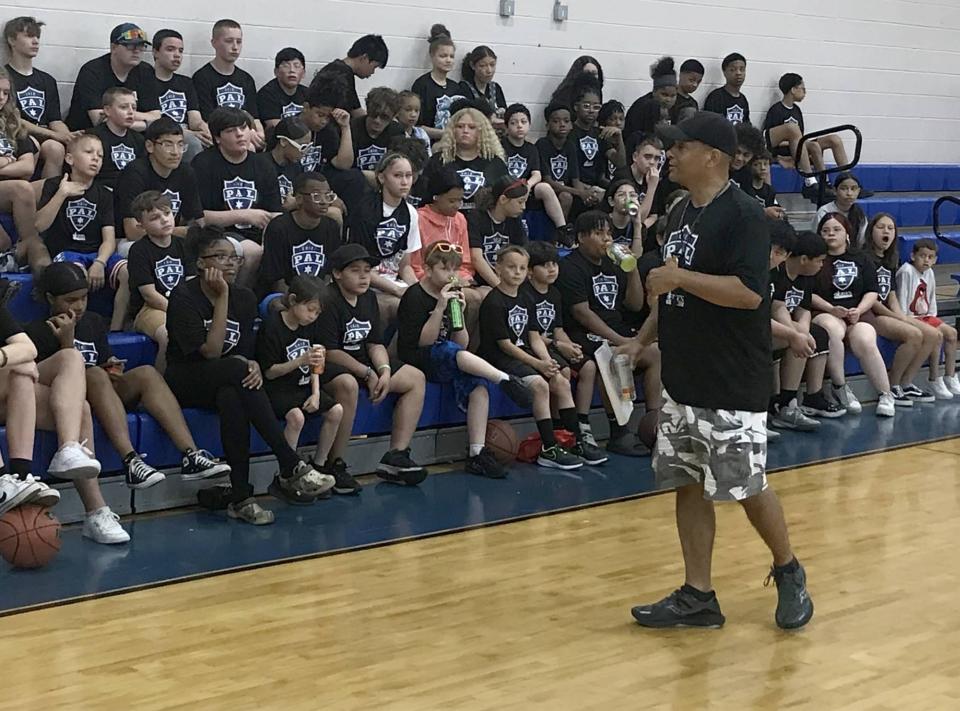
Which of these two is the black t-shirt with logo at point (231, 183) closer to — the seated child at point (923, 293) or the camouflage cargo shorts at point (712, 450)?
the camouflage cargo shorts at point (712, 450)

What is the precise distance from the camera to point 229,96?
8.62 m

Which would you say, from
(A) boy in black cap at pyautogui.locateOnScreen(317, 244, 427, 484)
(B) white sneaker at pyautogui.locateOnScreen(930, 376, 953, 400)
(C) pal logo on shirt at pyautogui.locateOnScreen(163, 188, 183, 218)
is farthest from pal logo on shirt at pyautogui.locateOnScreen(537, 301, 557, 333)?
(B) white sneaker at pyautogui.locateOnScreen(930, 376, 953, 400)

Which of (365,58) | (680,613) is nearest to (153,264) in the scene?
(365,58)

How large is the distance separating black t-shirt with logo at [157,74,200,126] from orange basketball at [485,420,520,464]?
9.05ft

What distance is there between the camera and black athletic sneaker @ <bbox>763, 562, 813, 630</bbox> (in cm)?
477

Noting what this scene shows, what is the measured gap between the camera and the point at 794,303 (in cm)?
902

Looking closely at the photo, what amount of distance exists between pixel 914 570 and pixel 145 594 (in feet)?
10.1

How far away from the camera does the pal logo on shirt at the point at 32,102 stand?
7.80m

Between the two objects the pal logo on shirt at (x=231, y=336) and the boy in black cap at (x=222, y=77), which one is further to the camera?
the boy in black cap at (x=222, y=77)

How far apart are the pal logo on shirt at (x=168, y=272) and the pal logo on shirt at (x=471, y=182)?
8.13 ft

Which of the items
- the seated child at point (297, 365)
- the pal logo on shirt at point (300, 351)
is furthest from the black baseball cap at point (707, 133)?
the pal logo on shirt at point (300, 351)

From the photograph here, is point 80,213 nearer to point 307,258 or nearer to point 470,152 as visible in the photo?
point 307,258

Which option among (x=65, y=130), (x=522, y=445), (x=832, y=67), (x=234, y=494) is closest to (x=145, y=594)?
(x=234, y=494)

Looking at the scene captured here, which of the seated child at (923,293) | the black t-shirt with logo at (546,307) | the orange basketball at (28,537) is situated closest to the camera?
the orange basketball at (28,537)
